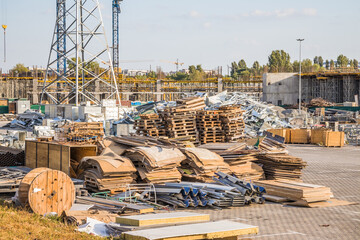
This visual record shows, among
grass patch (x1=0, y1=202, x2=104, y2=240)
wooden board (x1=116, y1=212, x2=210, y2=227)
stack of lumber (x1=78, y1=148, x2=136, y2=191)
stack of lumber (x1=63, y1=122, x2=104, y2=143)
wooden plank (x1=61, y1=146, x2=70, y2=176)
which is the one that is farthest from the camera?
stack of lumber (x1=63, y1=122, x2=104, y2=143)

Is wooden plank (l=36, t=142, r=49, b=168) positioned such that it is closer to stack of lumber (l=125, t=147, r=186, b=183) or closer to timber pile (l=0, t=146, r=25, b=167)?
timber pile (l=0, t=146, r=25, b=167)

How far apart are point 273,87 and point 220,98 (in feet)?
91.7

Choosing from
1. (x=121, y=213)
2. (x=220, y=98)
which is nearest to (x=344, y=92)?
(x=220, y=98)

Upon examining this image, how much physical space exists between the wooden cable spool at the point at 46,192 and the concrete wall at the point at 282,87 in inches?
2165

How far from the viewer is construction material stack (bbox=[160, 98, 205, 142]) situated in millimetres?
18656

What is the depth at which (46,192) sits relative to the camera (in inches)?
412

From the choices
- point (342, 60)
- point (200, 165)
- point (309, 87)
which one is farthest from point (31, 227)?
point (342, 60)

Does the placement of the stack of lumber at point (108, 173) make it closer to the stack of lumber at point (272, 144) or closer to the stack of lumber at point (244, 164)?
the stack of lumber at point (244, 164)

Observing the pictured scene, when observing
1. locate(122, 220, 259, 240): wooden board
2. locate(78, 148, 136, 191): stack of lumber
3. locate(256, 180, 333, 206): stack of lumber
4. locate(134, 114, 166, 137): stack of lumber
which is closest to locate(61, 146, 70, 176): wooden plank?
locate(78, 148, 136, 191): stack of lumber

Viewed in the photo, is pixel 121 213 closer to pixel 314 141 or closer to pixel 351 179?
pixel 351 179

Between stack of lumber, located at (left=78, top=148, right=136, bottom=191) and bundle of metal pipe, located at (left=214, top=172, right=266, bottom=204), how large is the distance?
2.48 metres

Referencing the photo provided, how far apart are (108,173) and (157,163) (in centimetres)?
142

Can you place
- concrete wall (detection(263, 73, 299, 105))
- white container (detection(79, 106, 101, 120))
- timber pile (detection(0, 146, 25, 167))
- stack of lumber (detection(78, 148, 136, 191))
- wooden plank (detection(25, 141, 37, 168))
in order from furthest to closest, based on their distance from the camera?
concrete wall (detection(263, 73, 299, 105)), white container (detection(79, 106, 101, 120)), timber pile (detection(0, 146, 25, 167)), wooden plank (detection(25, 141, 37, 168)), stack of lumber (detection(78, 148, 136, 191))

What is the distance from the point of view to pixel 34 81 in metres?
66.6
